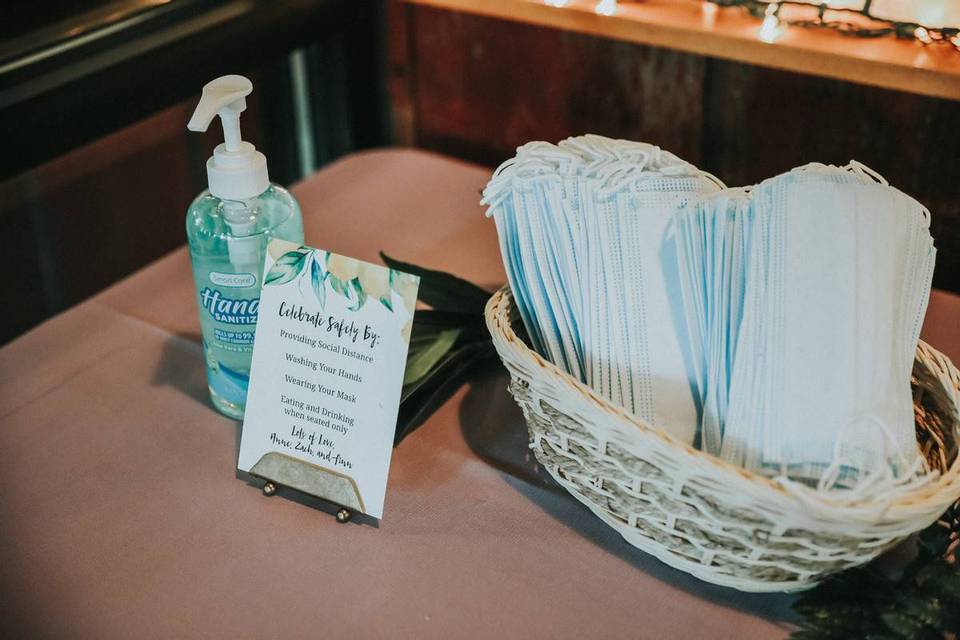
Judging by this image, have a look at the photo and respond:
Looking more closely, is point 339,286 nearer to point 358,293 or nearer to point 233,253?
point 358,293

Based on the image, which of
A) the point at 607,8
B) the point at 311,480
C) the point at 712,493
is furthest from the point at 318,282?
the point at 607,8

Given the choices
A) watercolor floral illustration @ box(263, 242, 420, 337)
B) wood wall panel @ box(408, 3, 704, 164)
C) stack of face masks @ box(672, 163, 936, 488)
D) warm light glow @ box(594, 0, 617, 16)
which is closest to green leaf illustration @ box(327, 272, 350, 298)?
watercolor floral illustration @ box(263, 242, 420, 337)

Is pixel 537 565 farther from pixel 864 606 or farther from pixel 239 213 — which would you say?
pixel 239 213

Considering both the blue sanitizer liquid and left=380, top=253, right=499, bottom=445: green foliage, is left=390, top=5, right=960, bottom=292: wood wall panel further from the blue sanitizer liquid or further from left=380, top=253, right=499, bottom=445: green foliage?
the blue sanitizer liquid

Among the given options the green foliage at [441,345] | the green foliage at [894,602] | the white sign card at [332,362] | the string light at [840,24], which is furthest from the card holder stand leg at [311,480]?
the string light at [840,24]

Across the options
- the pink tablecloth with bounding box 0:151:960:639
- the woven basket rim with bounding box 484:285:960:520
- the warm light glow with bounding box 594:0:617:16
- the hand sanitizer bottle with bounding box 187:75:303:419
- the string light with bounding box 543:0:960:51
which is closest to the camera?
the woven basket rim with bounding box 484:285:960:520

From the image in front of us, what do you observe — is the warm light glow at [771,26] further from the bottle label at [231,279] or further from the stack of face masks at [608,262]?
the bottle label at [231,279]

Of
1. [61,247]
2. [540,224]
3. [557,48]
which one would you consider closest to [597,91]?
[557,48]

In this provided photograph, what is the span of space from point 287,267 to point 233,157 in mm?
91

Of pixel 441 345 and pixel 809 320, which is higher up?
pixel 809 320

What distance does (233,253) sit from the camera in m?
0.75

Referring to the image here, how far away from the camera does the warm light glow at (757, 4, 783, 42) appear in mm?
976

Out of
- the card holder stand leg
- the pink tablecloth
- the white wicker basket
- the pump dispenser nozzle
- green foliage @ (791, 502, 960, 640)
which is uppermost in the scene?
the pump dispenser nozzle

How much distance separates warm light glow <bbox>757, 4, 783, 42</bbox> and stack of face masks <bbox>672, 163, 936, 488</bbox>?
0.37m
